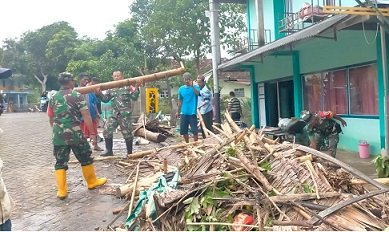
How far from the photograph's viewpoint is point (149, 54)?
25.8 metres

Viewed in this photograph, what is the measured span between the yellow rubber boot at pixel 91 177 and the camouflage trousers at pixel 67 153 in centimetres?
9

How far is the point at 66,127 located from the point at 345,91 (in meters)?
7.24

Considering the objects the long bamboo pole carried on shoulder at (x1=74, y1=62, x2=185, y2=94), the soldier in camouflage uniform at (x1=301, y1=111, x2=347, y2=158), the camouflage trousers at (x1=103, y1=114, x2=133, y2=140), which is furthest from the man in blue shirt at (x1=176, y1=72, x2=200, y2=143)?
the soldier in camouflage uniform at (x1=301, y1=111, x2=347, y2=158)

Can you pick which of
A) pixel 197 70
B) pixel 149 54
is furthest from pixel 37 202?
pixel 149 54

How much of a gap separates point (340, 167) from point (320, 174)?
1.23 feet

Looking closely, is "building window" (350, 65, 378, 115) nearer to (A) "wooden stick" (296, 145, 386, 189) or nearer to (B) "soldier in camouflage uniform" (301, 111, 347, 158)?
(B) "soldier in camouflage uniform" (301, 111, 347, 158)

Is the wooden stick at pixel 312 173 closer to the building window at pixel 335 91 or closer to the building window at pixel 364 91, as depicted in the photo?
the building window at pixel 364 91

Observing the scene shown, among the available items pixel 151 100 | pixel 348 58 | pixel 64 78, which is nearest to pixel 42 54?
pixel 151 100

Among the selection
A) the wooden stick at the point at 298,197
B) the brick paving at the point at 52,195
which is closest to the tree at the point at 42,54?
the brick paving at the point at 52,195

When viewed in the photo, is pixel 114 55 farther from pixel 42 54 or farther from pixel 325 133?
pixel 325 133

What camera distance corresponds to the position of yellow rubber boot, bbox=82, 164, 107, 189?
6.00 meters

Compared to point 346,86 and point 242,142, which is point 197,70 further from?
point 242,142

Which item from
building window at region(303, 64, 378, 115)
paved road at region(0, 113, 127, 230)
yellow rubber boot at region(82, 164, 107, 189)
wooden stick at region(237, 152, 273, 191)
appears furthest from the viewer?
building window at region(303, 64, 378, 115)

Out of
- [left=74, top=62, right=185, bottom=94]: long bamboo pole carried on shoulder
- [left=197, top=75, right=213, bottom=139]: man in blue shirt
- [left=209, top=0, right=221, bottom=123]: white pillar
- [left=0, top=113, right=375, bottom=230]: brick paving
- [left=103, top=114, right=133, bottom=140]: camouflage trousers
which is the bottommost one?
[left=0, top=113, right=375, bottom=230]: brick paving
